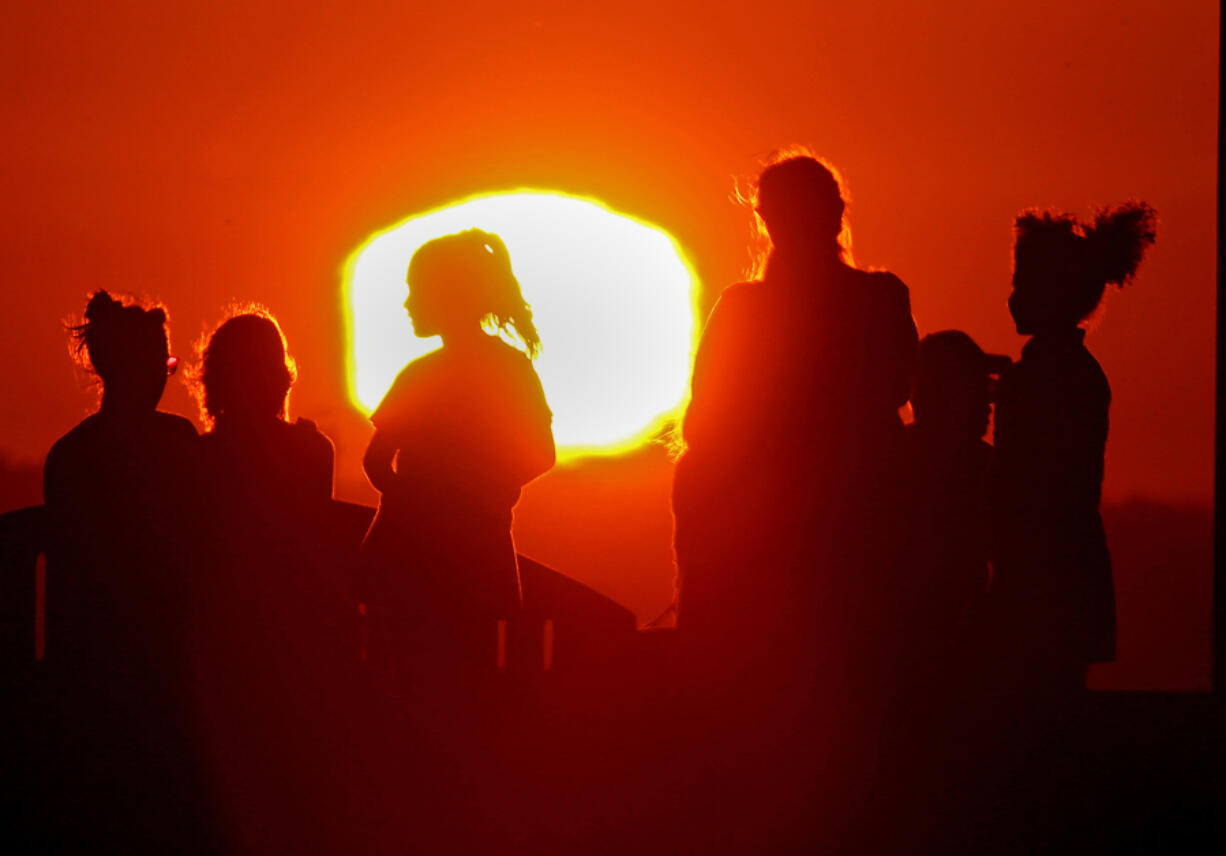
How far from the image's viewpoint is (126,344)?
6.11 m

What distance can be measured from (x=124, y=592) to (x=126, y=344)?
2.71ft

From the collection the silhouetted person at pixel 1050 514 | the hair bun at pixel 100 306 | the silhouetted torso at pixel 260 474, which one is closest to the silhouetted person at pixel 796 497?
the silhouetted person at pixel 1050 514

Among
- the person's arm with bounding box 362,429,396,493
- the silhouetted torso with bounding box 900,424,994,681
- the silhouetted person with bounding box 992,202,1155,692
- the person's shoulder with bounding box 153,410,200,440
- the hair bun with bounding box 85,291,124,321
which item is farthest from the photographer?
the hair bun with bounding box 85,291,124,321

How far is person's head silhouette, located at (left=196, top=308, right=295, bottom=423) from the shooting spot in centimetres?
612

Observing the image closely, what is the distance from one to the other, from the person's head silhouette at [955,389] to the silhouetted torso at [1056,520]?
1.12ft

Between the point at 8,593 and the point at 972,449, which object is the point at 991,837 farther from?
the point at 8,593

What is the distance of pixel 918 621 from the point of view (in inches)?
218

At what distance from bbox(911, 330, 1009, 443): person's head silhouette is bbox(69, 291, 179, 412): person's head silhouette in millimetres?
2506

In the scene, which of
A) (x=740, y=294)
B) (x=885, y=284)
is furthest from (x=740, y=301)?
(x=885, y=284)

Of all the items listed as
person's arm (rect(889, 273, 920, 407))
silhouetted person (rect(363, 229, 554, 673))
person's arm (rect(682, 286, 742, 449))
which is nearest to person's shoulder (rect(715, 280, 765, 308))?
person's arm (rect(682, 286, 742, 449))

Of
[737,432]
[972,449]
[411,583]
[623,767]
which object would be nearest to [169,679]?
[411,583]

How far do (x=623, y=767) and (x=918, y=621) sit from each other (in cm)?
96

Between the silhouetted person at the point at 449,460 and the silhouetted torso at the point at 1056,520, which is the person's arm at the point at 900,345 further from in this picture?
the silhouetted person at the point at 449,460

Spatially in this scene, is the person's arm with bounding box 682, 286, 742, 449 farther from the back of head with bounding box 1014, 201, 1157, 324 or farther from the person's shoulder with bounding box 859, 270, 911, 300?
the back of head with bounding box 1014, 201, 1157, 324
